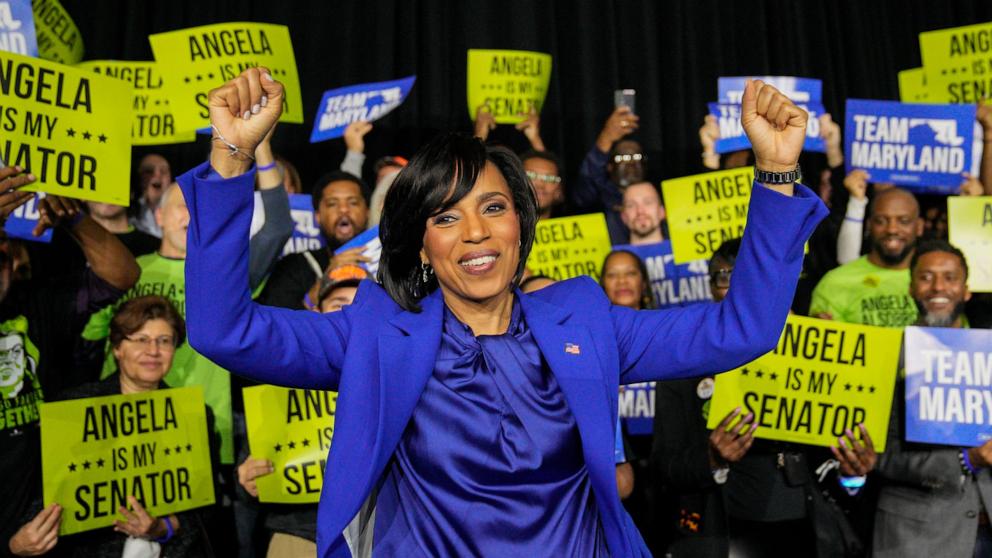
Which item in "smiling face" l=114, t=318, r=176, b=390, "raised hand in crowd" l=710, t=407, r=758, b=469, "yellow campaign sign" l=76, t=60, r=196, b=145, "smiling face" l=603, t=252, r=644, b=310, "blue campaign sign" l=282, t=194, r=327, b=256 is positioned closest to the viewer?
"smiling face" l=114, t=318, r=176, b=390

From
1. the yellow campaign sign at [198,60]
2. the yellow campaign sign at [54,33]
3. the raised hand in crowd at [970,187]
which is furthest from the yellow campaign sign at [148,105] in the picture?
the raised hand in crowd at [970,187]

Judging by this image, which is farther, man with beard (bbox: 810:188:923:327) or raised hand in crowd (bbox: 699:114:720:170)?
raised hand in crowd (bbox: 699:114:720:170)

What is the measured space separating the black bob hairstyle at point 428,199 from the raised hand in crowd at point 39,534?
1968 mm

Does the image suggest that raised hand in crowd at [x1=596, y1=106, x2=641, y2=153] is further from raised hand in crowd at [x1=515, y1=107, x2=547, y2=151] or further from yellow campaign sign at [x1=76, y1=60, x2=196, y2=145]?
yellow campaign sign at [x1=76, y1=60, x2=196, y2=145]

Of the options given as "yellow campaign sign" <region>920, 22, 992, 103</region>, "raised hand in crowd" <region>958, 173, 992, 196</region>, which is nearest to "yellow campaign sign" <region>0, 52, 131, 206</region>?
"yellow campaign sign" <region>920, 22, 992, 103</region>

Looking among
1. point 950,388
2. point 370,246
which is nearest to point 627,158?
point 370,246

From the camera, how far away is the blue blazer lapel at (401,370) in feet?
5.97

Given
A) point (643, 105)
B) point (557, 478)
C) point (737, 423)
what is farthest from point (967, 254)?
point (557, 478)

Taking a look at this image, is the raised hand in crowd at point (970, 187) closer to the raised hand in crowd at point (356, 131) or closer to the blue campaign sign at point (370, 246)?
the raised hand in crowd at point (356, 131)

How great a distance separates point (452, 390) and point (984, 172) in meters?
4.86

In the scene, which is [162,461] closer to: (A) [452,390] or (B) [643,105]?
(A) [452,390]

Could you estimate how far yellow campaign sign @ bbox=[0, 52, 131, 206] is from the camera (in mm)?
3748

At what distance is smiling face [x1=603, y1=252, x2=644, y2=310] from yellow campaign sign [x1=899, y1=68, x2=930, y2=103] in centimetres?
220

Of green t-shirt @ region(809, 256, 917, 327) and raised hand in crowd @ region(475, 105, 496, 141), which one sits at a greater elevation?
raised hand in crowd @ region(475, 105, 496, 141)
